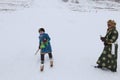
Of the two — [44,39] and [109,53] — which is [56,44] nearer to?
[44,39]

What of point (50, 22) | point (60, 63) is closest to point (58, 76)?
point (60, 63)

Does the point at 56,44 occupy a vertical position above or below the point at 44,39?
below

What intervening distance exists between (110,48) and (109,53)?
0.54ft

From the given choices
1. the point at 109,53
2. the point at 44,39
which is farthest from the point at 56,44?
the point at 109,53

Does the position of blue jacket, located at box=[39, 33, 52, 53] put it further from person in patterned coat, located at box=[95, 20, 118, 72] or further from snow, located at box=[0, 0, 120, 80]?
person in patterned coat, located at box=[95, 20, 118, 72]

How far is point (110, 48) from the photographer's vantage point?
8.34 meters

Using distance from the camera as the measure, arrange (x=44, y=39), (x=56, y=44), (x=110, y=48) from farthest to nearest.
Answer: (x=56, y=44) < (x=44, y=39) < (x=110, y=48)

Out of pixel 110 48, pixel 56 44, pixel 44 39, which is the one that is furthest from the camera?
pixel 56 44

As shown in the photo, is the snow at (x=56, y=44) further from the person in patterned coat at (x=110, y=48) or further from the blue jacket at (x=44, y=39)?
the blue jacket at (x=44, y=39)

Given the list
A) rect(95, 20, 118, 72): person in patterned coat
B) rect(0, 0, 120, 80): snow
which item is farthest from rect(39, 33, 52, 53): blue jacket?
rect(95, 20, 118, 72): person in patterned coat

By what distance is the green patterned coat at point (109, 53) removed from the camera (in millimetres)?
8164

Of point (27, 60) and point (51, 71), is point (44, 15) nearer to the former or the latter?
point (27, 60)

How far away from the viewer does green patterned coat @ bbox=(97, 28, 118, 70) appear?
26.8 ft

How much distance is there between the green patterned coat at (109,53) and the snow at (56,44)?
0.97 feet
